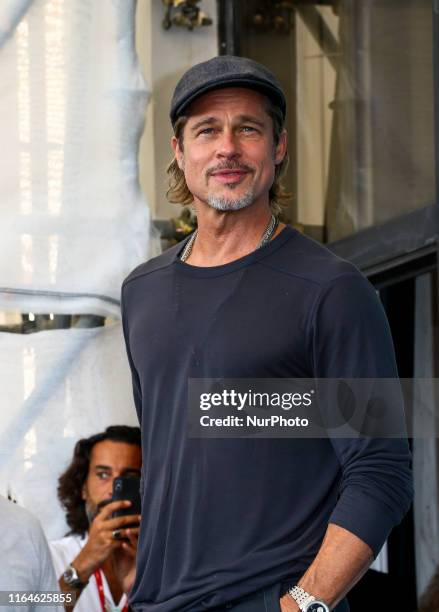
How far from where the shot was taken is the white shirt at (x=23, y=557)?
86.7 inches

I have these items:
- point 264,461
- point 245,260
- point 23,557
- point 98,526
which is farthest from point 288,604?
point 98,526

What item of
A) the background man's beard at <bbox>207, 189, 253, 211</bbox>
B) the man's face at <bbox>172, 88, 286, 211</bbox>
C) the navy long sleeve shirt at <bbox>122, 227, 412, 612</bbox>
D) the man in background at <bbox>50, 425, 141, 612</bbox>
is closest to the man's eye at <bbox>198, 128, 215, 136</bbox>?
the man's face at <bbox>172, 88, 286, 211</bbox>

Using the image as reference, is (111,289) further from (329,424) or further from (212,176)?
(329,424)

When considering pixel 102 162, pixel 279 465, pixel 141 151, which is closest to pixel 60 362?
pixel 102 162

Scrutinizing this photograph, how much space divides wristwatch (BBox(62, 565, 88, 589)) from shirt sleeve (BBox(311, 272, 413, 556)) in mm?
899

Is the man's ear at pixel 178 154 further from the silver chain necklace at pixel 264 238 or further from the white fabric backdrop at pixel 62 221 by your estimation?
the white fabric backdrop at pixel 62 221

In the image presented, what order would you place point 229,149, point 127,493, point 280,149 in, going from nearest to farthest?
point 229,149 < point 280,149 < point 127,493

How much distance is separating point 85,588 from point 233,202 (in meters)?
1.00

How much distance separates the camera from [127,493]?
2418mm

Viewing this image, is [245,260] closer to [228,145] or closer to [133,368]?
[228,145]

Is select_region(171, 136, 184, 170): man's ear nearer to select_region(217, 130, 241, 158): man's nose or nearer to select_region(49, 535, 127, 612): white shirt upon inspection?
select_region(217, 130, 241, 158): man's nose

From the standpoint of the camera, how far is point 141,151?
2904 millimetres

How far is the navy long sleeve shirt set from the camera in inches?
66.1

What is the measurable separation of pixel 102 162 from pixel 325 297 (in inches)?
38.1
